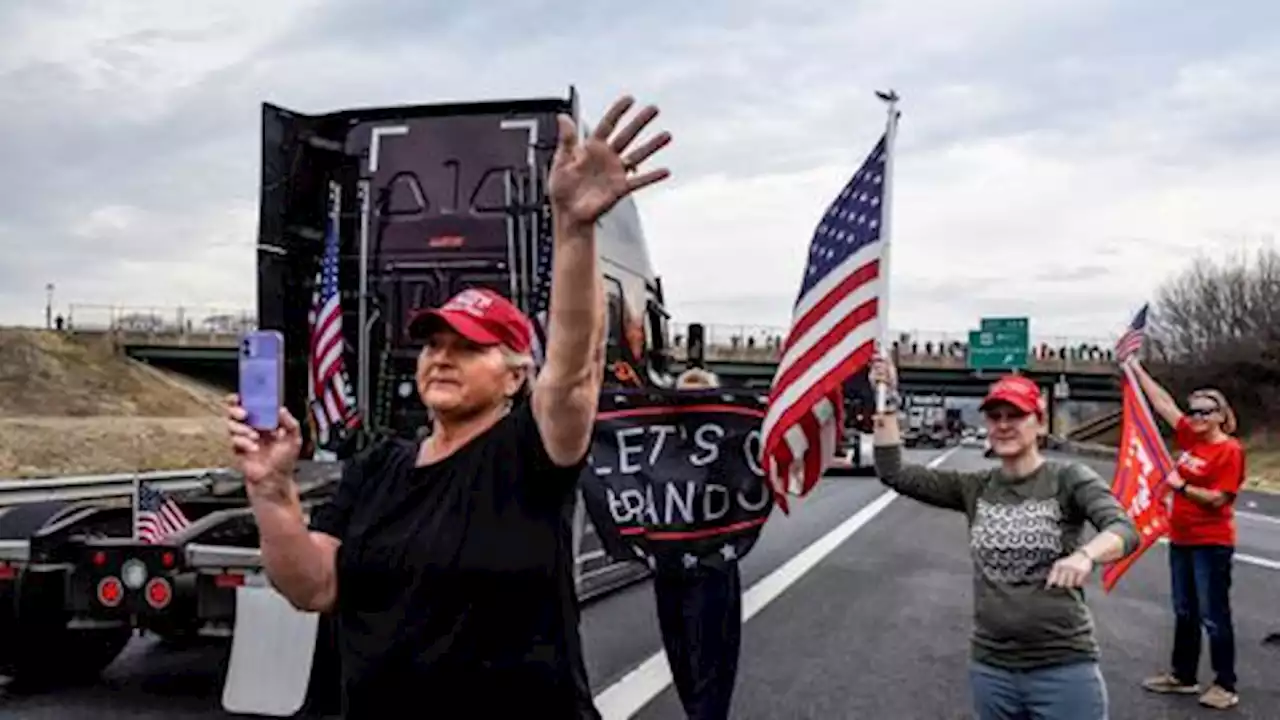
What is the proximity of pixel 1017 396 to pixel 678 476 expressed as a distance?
7.45 ft

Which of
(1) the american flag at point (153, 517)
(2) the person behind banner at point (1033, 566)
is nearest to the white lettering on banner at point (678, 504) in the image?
(2) the person behind banner at point (1033, 566)

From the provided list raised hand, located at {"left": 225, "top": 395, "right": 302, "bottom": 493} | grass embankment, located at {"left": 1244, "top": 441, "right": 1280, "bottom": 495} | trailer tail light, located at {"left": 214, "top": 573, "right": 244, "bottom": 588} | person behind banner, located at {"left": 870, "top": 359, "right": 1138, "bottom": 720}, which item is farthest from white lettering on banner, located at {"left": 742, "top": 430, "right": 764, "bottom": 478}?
grass embankment, located at {"left": 1244, "top": 441, "right": 1280, "bottom": 495}

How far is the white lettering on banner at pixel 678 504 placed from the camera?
21.1ft

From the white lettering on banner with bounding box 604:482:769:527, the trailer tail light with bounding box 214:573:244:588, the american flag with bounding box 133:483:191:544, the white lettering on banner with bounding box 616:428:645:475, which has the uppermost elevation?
the white lettering on banner with bounding box 616:428:645:475

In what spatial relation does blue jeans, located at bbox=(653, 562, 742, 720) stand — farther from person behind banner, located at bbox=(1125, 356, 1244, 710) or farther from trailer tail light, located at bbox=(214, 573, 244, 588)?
person behind banner, located at bbox=(1125, 356, 1244, 710)

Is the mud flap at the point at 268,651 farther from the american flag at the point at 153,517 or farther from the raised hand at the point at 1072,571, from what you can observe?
the raised hand at the point at 1072,571

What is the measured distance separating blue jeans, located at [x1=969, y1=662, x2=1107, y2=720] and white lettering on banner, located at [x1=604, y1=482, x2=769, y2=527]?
218 cm

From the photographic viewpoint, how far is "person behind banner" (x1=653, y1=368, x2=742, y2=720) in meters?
6.19

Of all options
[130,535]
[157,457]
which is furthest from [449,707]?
[157,457]

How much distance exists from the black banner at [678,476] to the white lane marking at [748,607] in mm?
859

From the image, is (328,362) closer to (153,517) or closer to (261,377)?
(153,517)

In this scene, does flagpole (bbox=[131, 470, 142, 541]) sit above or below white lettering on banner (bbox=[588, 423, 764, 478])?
below

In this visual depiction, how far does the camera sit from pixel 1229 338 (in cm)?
7088

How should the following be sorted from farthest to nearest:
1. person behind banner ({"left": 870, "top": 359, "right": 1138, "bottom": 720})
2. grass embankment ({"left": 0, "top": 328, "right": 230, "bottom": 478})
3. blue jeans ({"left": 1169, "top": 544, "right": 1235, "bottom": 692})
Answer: grass embankment ({"left": 0, "top": 328, "right": 230, "bottom": 478}), blue jeans ({"left": 1169, "top": 544, "right": 1235, "bottom": 692}), person behind banner ({"left": 870, "top": 359, "right": 1138, "bottom": 720})
